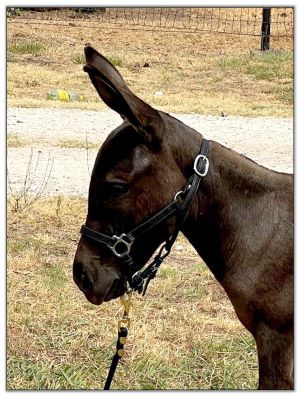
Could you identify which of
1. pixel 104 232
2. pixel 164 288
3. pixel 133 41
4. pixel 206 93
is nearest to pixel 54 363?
pixel 164 288

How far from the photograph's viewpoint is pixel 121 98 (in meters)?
2.46

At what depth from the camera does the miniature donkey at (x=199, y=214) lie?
8.33ft

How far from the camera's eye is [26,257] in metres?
5.30

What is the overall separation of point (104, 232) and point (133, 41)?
13056 millimetres

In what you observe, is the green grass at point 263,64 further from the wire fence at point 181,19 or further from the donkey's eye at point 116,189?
the donkey's eye at point 116,189

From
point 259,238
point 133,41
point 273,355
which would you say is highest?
point 133,41

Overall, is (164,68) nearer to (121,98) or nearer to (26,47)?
(26,47)

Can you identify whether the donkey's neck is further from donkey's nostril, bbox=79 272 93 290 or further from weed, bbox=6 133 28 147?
weed, bbox=6 133 28 147

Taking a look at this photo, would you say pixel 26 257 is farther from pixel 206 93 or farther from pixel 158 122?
pixel 206 93

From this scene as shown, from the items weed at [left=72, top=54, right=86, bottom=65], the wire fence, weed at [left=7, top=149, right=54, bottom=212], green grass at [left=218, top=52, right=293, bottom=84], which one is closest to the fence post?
the wire fence

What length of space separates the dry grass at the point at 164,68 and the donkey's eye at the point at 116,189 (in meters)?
7.86

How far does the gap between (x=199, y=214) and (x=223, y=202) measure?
0.10 m

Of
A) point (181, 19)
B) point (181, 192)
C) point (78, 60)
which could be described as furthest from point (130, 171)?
point (181, 19)

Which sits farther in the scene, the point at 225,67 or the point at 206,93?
the point at 225,67
